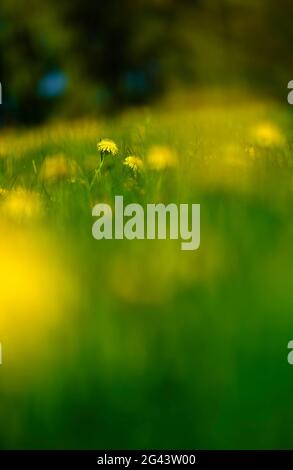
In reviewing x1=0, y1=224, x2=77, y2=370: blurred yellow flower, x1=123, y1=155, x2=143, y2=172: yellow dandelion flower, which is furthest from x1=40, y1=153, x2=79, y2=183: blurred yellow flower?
x1=0, y1=224, x2=77, y2=370: blurred yellow flower

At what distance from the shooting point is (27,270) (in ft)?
3.72

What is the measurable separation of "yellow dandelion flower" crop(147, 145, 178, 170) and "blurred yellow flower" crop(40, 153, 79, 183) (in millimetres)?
171

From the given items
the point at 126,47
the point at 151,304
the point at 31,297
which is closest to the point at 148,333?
the point at 151,304

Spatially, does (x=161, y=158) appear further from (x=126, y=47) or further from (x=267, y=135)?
(x=126, y=47)

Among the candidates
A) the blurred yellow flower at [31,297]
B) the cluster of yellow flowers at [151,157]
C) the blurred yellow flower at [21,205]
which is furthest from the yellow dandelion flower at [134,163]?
the blurred yellow flower at [31,297]

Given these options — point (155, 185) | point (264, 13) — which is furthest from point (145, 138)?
point (264, 13)

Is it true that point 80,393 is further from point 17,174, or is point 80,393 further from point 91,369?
point 17,174

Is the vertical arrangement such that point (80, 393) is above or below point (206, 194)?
below

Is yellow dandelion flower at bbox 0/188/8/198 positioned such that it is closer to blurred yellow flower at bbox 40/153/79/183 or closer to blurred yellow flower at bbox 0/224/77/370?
blurred yellow flower at bbox 40/153/79/183

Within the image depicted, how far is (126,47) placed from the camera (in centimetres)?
251

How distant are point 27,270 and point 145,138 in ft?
2.23

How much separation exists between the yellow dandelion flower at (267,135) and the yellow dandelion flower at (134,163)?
287 millimetres

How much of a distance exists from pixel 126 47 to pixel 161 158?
3.57 ft

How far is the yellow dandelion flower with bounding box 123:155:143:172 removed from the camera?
1532 millimetres
